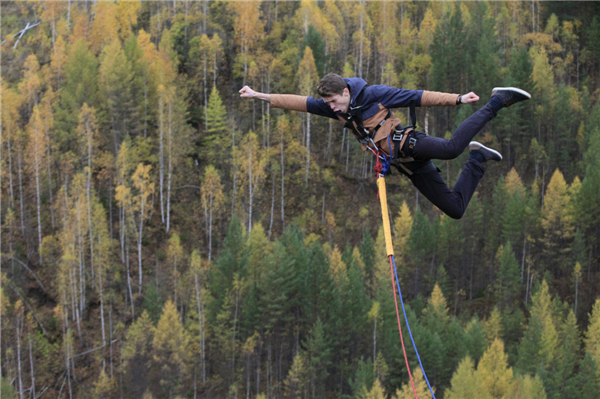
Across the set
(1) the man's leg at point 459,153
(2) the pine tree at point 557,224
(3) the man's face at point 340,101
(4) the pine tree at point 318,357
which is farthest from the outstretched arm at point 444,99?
(2) the pine tree at point 557,224

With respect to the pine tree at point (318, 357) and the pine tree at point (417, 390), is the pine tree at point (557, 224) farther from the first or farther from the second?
the pine tree at point (318, 357)

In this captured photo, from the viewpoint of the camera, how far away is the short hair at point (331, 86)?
288 inches

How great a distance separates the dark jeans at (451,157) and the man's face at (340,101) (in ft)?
2.75

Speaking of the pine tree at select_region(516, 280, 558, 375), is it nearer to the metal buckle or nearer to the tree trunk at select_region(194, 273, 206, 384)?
the tree trunk at select_region(194, 273, 206, 384)

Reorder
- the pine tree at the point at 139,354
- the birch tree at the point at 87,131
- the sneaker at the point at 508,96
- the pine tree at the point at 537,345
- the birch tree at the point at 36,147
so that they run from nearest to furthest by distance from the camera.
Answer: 1. the sneaker at the point at 508,96
2. the pine tree at the point at 537,345
3. the pine tree at the point at 139,354
4. the birch tree at the point at 36,147
5. the birch tree at the point at 87,131

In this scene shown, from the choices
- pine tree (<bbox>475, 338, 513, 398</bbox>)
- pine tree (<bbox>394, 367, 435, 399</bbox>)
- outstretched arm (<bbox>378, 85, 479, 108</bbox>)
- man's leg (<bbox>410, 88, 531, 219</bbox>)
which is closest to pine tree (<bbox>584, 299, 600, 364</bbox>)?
pine tree (<bbox>475, 338, 513, 398</bbox>)

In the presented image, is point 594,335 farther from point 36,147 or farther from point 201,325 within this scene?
point 36,147

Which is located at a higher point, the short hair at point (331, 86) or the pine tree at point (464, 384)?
the short hair at point (331, 86)

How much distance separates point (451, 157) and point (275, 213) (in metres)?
49.7

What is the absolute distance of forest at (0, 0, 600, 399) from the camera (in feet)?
144

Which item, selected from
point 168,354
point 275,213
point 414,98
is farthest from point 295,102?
point 275,213

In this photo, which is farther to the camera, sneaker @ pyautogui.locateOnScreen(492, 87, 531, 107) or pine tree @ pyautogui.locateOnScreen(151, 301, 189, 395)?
pine tree @ pyautogui.locateOnScreen(151, 301, 189, 395)

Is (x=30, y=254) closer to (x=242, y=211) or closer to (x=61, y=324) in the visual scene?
(x=61, y=324)

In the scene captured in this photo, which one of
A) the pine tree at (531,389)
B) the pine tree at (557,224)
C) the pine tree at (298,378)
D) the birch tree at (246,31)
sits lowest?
the pine tree at (298,378)
